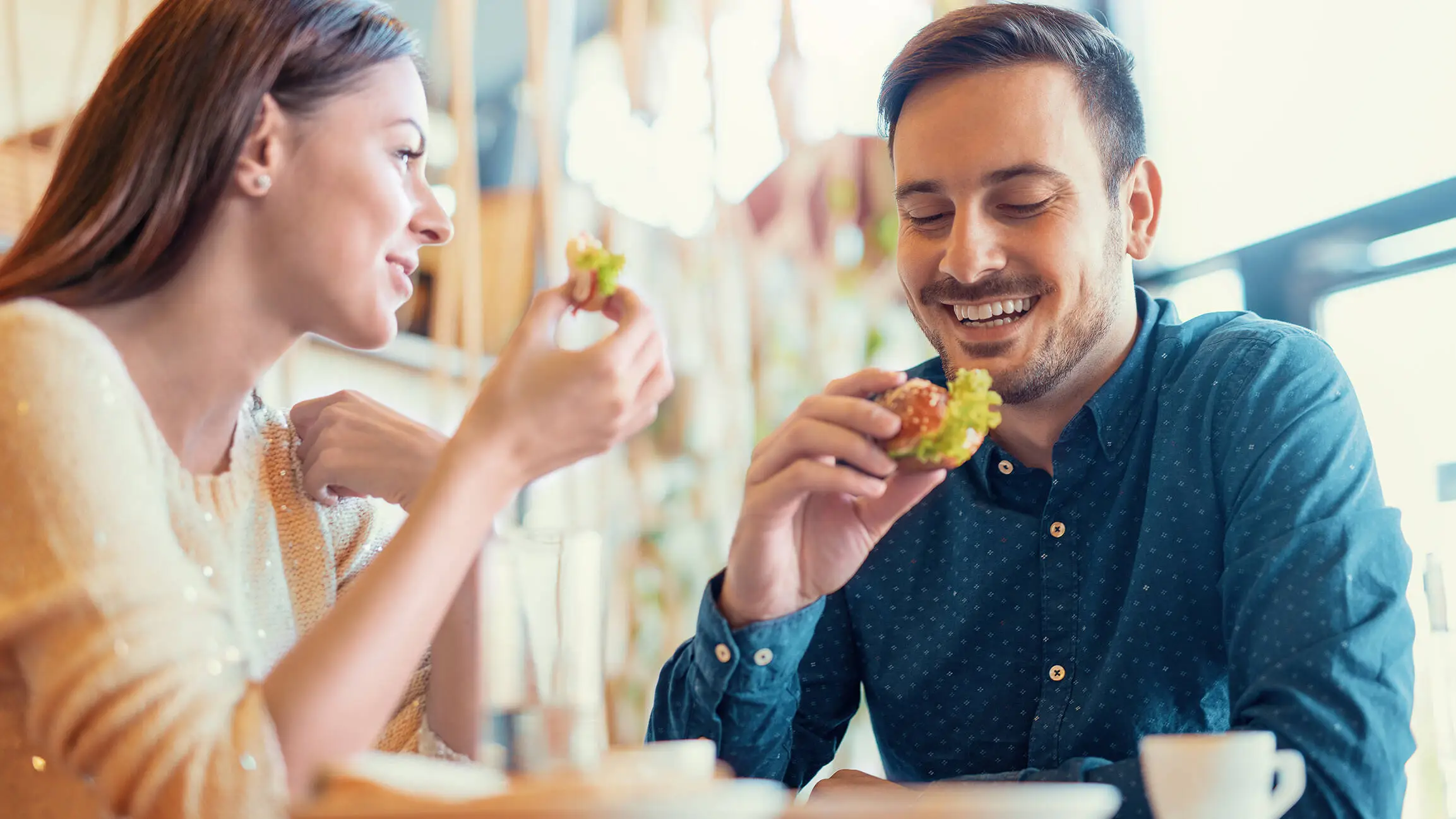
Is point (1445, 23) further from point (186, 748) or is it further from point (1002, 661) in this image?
point (186, 748)

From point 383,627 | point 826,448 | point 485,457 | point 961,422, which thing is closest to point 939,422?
point 961,422

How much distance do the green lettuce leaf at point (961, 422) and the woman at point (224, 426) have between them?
340mm

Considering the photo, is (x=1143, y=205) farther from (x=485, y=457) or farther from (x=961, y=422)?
(x=485, y=457)

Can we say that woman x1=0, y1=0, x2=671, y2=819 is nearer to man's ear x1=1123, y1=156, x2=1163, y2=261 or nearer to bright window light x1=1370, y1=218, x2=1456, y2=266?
man's ear x1=1123, y1=156, x2=1163, y2=261

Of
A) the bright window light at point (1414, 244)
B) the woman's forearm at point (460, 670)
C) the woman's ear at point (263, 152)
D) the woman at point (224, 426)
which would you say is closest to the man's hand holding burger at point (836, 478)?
the woman at point (224, 426)

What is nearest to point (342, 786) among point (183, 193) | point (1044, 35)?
point (183, 193)

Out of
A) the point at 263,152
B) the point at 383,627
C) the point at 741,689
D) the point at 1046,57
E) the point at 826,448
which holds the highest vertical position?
the point at 1046,57

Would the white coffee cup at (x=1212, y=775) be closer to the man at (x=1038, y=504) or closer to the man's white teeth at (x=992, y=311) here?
the man at (x=1038, y=504)

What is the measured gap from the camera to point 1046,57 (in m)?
1.73

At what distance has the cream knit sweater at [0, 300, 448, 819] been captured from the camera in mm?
936

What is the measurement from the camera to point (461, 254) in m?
2.64

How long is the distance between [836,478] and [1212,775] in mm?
564

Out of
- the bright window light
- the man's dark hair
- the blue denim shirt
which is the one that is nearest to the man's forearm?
the blue denim shirt

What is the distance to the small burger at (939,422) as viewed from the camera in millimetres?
1346
